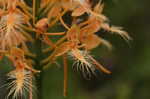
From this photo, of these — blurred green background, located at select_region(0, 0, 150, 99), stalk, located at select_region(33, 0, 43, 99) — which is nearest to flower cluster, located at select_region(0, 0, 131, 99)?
stalk, located at select_region(33, 0, 43, 99)

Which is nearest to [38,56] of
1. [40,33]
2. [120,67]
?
[40,33]

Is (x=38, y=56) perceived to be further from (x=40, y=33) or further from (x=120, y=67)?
(x=120, y=67)

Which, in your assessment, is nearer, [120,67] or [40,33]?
[40,33]

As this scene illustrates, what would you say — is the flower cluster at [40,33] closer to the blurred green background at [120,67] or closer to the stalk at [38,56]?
the stalk at [38,56]

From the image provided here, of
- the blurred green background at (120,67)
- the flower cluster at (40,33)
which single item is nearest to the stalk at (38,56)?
the flower cluster at (40,33)

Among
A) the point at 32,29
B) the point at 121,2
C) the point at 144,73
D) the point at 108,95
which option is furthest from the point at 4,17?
the point at 121,2

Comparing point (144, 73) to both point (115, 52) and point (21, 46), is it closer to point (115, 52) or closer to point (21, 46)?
point (115, 52)
